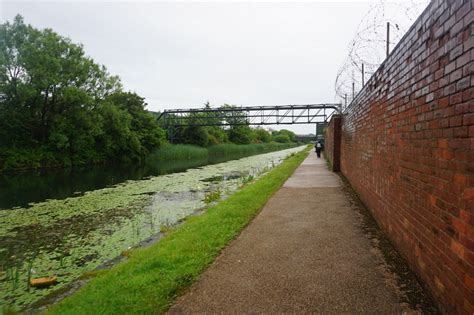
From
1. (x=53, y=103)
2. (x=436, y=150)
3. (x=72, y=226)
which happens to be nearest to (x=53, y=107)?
(x=53, y=103)

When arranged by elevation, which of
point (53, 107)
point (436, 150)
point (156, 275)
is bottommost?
point (156, 275)

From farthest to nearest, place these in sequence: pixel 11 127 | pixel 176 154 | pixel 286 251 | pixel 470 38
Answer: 1. pixel 176 154
2. pixel 11 127
3. pixel 286 251
4. pixel 470 38

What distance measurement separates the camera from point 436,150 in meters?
2.79

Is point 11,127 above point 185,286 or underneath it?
above

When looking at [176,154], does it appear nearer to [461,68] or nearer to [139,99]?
[139,99]

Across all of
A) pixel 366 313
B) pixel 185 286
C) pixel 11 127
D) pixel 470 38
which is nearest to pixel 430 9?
pixel 470 38

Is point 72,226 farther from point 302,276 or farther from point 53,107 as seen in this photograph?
point 53,107

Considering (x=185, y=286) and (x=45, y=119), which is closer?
(x=185, y=286)

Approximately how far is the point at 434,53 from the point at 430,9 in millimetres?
465

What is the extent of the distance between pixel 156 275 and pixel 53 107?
30.8 m

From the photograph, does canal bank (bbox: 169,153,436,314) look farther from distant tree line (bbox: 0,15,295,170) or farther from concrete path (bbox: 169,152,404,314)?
distant tree line (bbox: 0,15,295,170)

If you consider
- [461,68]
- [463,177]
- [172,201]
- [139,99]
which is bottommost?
[172,201]

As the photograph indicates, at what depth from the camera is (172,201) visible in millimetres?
10672

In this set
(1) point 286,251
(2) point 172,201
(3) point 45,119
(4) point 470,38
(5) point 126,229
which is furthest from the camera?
(3) point 45,119
